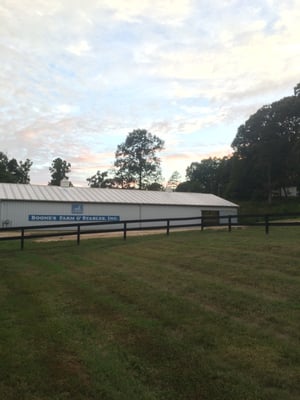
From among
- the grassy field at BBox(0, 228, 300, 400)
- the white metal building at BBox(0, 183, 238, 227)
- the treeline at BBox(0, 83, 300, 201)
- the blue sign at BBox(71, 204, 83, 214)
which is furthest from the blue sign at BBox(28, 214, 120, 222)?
the grassy field at BBox(0, 228, 300, 400)

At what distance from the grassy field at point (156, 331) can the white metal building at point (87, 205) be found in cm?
2186

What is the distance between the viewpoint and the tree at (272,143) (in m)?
56.2

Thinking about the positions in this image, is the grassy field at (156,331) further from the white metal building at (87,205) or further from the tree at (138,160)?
the tree at (138,160)

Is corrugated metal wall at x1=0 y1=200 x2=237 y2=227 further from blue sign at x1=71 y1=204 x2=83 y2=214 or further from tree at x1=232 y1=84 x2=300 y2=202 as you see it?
tree at x1=232 y1=84 x2=300 y2=202

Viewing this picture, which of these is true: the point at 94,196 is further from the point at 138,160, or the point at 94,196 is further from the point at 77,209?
the point at 138,160

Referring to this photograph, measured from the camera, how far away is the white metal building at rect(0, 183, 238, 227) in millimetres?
30297

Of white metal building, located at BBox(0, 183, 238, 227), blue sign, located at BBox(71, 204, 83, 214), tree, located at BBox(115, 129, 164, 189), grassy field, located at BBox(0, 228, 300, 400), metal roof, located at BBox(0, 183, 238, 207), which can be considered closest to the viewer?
grassy field, located at BBox(0, 228, 300, 400)

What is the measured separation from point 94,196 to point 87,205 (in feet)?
6.03

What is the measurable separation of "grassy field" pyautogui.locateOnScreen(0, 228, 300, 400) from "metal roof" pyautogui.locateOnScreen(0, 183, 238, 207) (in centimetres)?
2297

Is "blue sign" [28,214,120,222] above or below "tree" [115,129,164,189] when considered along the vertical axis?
below

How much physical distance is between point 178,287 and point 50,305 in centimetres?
228

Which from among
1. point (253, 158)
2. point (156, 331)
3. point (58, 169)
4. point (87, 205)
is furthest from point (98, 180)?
point (156, 331)

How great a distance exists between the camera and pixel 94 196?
35.3m

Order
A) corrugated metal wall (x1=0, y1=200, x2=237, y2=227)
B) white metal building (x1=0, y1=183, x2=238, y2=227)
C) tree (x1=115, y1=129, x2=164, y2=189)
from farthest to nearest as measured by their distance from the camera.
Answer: tree (x1=115, y1=129, x2=164, y2=189), white metal building (x1=0, y1=183, x2=238, y2=227), corrugated metal wall (x1=0, y1=200, x2=237, y2=227)
